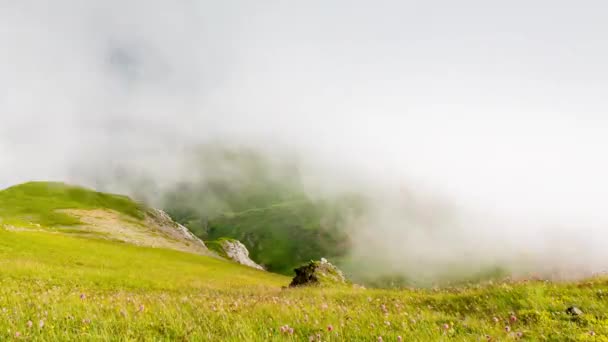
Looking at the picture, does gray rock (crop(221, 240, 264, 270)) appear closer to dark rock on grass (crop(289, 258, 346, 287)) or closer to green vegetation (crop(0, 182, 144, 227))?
green vegetation (crop(0, 182, 144, 227))

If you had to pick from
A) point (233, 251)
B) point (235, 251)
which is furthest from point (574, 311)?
point (235, 251)

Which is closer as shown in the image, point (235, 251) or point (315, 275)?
point (315, 275)

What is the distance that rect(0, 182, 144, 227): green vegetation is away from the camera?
108m

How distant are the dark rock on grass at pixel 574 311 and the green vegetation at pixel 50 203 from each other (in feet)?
355

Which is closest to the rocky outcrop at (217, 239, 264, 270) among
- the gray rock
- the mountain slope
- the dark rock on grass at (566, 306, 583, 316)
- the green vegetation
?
the gray rock

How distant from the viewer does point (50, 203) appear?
127m

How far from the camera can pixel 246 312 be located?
651cm

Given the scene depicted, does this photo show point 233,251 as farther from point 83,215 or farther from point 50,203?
point 50,203

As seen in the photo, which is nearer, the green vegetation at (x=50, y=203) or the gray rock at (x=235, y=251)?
the green vegetation at (x=50, y=203)

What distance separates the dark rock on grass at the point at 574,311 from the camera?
7.01 metres

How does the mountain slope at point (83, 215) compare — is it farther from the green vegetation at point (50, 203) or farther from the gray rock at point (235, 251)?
the gray rock at point (235, 251)

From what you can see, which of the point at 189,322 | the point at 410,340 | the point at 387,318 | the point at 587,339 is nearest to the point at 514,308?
the point at 587,339

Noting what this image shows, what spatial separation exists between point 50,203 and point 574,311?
6209 inches

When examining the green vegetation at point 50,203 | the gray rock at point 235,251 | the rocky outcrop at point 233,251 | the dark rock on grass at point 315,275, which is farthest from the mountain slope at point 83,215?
the dark rock on grass at point 315,275
